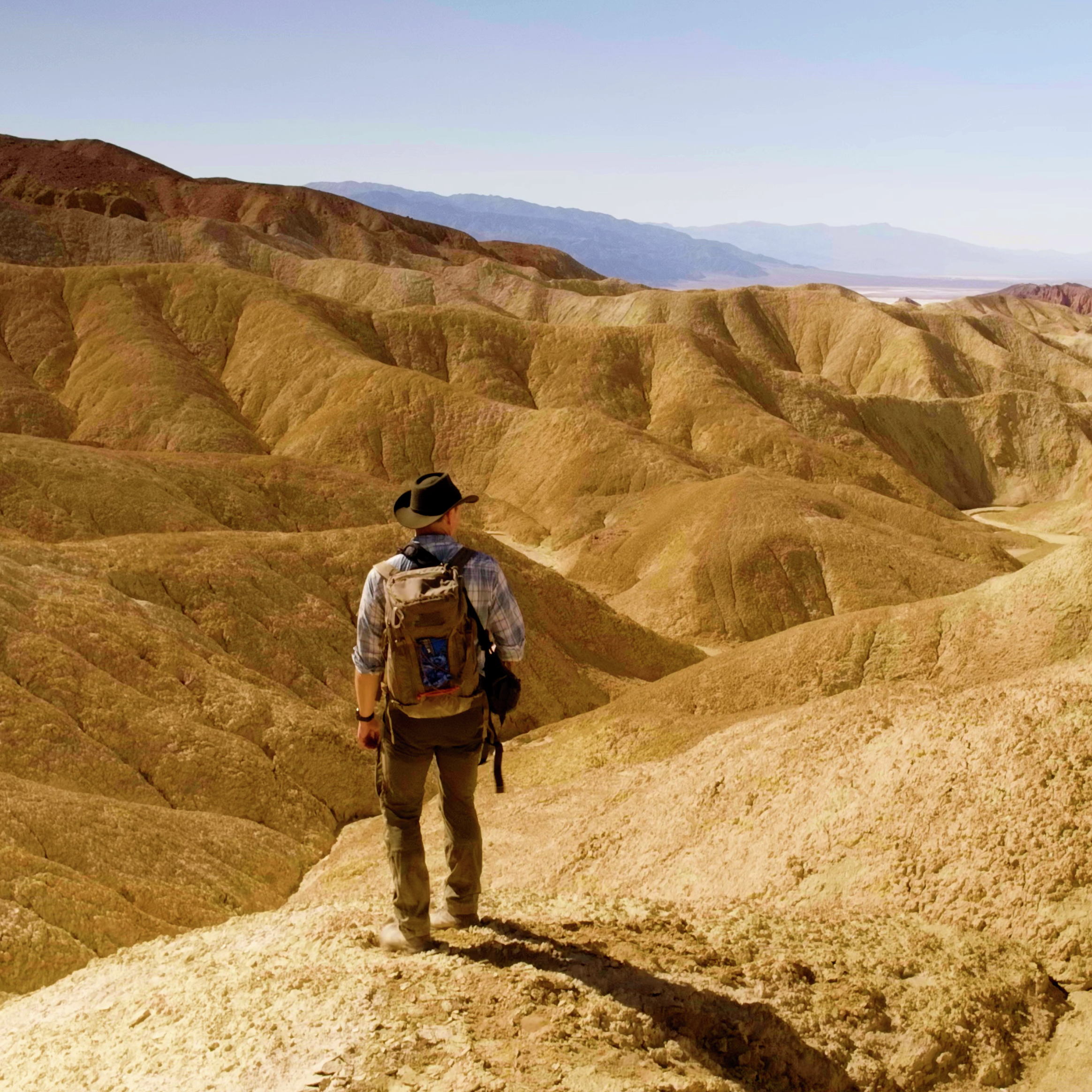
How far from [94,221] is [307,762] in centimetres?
9081

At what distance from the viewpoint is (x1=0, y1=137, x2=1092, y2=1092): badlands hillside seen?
5688 millimetres

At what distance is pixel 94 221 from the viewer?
9588 cm

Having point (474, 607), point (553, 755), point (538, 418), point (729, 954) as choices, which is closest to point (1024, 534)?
point (538, 418)

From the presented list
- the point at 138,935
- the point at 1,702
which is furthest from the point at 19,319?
the point at 138,935

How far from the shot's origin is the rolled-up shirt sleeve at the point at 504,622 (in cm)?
580

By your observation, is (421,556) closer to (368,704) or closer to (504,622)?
(504,622)

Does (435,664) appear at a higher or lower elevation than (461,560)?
lower

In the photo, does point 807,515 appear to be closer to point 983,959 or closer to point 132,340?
point 983,959

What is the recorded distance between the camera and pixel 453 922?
647 cm

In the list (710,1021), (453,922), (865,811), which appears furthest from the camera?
(865,811)

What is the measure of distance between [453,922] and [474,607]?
6.53ft

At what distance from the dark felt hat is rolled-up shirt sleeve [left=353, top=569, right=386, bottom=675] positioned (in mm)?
348

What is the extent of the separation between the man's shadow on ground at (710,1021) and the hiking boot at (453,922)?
1.12 ft

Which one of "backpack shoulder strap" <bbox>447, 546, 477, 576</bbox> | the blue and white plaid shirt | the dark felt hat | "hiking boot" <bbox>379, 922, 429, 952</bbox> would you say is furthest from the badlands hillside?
the dark felt hat
